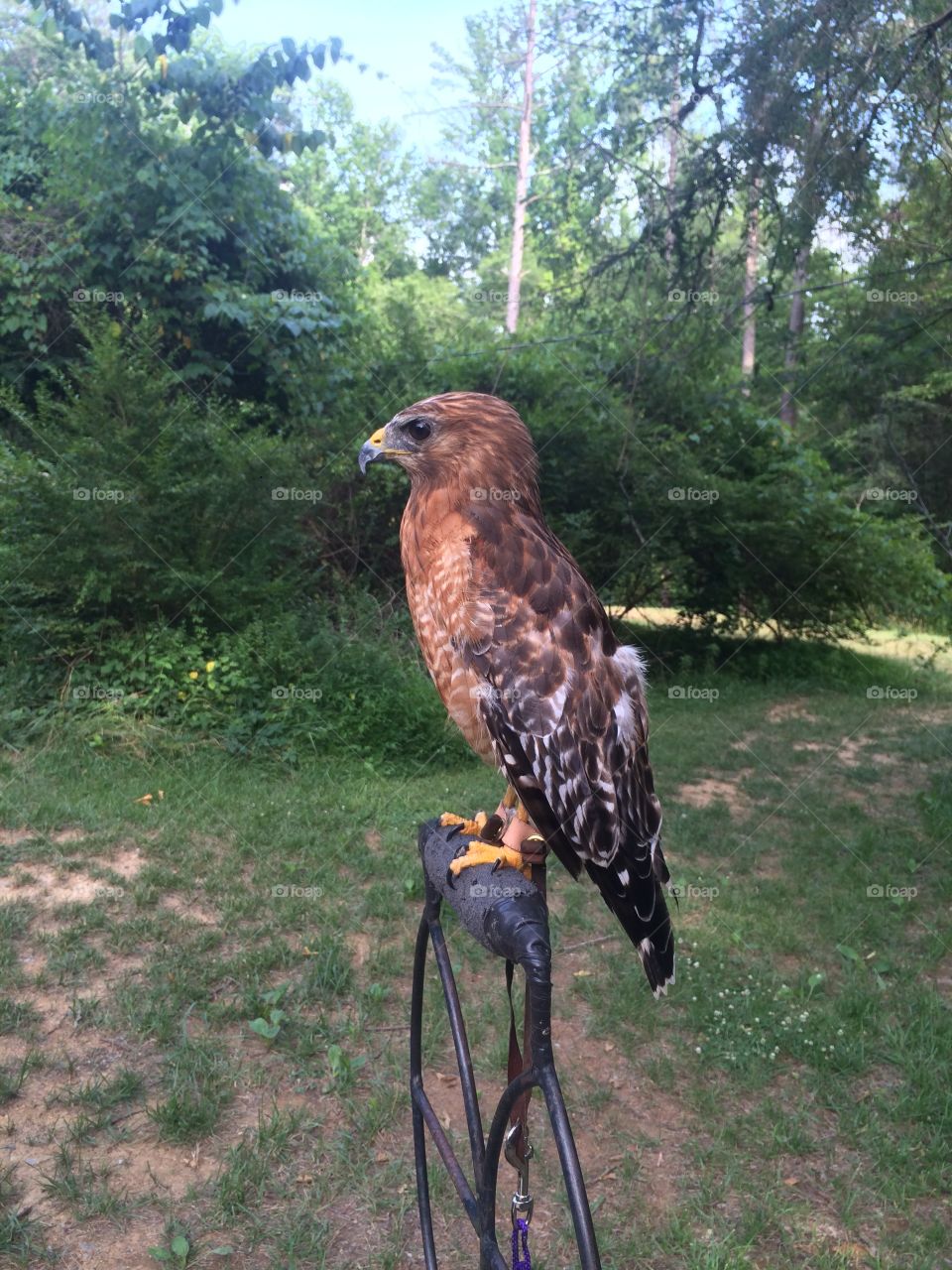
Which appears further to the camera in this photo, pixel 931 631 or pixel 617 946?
pixel 931 631

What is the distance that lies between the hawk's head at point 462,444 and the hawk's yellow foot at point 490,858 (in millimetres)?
697

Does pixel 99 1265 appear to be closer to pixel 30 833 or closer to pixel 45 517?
pixel 30 833

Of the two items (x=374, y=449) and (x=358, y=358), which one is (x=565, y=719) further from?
(x=358, y=358)

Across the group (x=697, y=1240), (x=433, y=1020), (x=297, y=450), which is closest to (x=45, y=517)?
(x=297, y=450)

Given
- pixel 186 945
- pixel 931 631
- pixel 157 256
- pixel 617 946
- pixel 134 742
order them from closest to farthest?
pixel 186 945 < pixel 617 946 < pixel 134 742 < pixel 157 256 < pixel 931 631

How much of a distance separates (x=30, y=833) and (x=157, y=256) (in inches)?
189

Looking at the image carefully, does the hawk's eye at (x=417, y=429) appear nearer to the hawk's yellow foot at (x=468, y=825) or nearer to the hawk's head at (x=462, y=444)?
the hawk's head at (x=462, y=444)

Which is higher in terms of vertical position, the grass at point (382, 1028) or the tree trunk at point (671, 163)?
the tree trunk at point (671, 163)

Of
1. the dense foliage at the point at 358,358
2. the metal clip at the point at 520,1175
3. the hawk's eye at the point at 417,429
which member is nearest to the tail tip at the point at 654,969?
the metal clip at the point at 520,1175

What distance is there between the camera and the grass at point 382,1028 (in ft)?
8.00

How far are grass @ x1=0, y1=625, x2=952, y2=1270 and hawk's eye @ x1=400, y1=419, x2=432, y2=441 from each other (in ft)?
6.57

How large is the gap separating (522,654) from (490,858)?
41cm

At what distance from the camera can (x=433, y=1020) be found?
3.20 metres

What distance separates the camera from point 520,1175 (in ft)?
4.46
